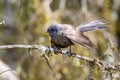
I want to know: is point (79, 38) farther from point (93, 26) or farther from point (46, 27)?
point (46, 27)

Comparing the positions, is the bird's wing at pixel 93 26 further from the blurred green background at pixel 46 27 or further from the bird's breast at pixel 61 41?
the blurred green background at pixel 46 27

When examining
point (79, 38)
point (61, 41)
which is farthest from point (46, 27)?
Answer: point (79, 38)

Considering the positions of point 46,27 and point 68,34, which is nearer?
point 68,34

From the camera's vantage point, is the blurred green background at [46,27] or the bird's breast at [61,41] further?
the blurred green background at [46,27]

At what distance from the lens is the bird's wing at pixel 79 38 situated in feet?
13.3

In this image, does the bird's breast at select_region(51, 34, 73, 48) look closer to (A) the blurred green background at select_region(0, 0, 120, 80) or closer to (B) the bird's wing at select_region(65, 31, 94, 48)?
(B) the bird's wing at select_region(65, 31, 94, 48)

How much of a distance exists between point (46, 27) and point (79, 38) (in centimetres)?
231

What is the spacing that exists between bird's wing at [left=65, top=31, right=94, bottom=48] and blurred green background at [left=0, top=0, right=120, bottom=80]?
1527mm

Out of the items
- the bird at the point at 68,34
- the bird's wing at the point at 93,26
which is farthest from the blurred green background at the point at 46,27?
the bird's wing at the point at 93,26

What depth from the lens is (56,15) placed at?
6.65 m

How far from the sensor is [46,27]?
6484 millimetres

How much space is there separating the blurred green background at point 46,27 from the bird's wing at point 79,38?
1527 mm

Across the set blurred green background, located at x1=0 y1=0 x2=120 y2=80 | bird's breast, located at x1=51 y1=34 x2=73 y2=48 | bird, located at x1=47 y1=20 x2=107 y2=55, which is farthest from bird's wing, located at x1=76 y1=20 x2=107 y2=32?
blurred green background, located at x1=0 y1=0 x2=120 y2=80

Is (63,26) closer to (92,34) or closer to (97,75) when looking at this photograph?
(97,75)
